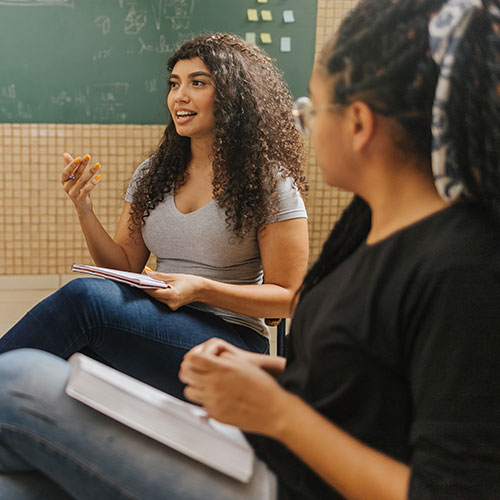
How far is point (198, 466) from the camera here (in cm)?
76

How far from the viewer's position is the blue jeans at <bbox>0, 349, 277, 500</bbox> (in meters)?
0.75

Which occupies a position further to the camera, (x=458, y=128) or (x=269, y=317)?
(x=269, y=317)

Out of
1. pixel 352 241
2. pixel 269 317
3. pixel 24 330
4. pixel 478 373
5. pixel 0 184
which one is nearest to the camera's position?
pixel 478 373

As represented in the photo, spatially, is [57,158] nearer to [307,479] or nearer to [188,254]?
[188,254]

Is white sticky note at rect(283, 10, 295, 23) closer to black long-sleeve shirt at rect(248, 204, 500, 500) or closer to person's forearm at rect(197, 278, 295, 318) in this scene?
person's forearm at rect(197, 278, 295, 318)

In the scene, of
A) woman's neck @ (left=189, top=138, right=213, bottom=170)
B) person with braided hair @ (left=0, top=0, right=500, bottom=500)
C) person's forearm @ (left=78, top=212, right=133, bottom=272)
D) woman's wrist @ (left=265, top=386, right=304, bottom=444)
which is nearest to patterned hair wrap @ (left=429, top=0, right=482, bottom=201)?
person with braided hair @ (left=0, top=0, right=500, bottom=500)

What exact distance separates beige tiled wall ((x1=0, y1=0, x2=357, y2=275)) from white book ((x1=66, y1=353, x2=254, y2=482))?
9.12 ft

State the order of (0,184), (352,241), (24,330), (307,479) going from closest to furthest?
(307,479) → (352,241) → (24,330) → (0,184)

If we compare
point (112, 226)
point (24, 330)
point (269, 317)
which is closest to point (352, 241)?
A: point (269, 317)

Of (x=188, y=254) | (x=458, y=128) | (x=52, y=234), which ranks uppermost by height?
(x=458, y=128)

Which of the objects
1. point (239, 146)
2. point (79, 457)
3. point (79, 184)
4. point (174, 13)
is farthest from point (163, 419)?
point (174, 13)

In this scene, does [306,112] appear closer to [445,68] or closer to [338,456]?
[445,68]

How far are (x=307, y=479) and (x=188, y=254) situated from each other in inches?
38.8

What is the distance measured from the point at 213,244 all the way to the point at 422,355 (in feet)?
3.48
